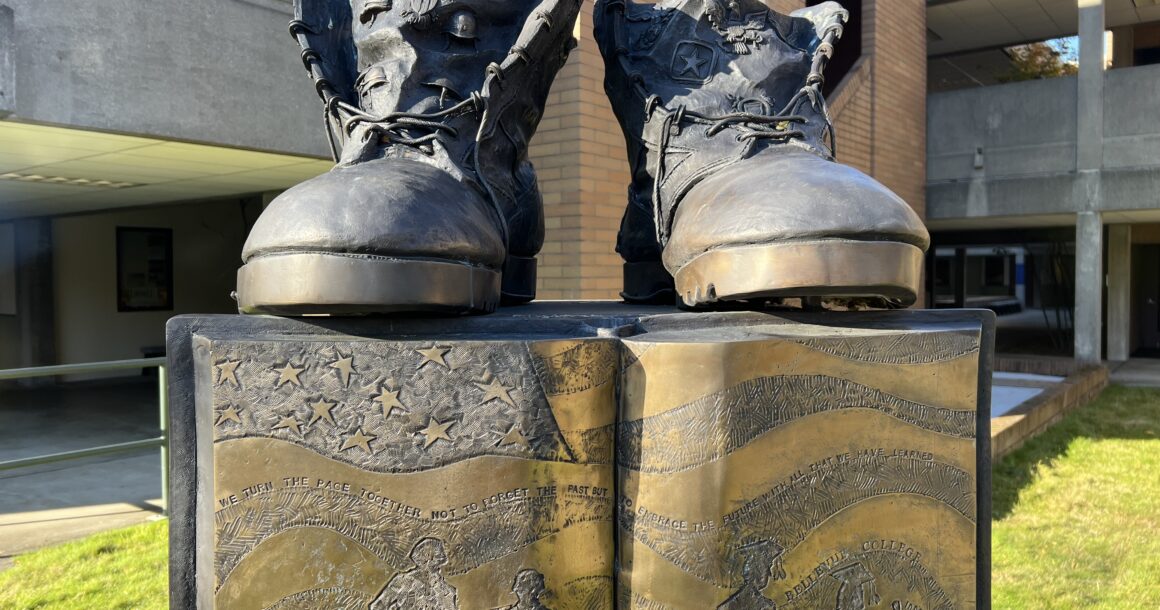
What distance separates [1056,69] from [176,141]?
50.5ft

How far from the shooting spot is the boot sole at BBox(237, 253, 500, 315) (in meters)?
0.96

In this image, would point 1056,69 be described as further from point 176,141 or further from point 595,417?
point 595,417

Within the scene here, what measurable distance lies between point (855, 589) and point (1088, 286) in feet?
36.1

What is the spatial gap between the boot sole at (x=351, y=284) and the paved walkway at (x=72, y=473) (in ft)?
12.7

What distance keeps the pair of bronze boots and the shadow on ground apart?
10.5 ft

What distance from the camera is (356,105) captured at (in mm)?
1329

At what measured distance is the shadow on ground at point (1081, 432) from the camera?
5.07 metres

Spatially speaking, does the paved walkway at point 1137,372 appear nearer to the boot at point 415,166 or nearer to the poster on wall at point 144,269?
the boot at point 415,166

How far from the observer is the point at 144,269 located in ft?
38.4

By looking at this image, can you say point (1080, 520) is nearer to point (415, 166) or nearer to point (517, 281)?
point (517, 281)

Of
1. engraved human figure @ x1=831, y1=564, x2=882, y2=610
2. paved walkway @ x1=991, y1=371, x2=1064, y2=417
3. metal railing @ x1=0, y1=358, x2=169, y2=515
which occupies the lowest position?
paved walkway @ x1=991, y1=371, x2=1064, y2=417

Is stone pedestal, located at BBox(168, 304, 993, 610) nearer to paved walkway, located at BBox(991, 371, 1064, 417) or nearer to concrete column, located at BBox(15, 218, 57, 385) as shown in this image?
paved walkway, located at BBox(991, 371, 1064, 417)

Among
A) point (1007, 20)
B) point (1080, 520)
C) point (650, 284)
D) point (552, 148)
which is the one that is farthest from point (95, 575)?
point (1007, 20)

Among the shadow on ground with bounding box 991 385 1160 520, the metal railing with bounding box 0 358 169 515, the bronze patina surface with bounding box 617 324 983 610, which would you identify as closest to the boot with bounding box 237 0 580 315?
the bronze patina surface with bounding box 617 324 983 610
